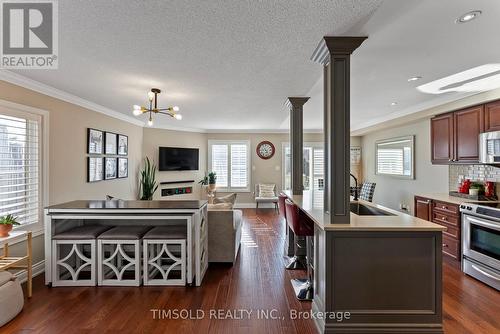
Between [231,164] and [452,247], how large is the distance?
571 centimetres

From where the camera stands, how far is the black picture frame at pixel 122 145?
17.7ft

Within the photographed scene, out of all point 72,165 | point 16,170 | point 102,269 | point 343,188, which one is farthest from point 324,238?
point 72,165

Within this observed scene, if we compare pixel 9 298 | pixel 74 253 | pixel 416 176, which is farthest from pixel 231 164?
pixel 9 298

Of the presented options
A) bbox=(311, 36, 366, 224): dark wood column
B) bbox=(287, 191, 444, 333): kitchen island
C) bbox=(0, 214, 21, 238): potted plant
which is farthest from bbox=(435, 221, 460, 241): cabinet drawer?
bbox=(0, 214, 21, 238): potted plant

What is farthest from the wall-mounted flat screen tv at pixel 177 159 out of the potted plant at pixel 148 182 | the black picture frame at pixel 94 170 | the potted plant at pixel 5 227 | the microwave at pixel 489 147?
the microwave at pixel 489 147

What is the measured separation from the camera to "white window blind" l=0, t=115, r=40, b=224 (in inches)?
114

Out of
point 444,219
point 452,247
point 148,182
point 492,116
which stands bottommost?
point 452,247

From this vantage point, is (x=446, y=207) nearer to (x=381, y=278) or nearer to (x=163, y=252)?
(x=381, y=278)

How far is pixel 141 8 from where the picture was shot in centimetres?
174

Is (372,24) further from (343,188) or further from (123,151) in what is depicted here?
(123,151)

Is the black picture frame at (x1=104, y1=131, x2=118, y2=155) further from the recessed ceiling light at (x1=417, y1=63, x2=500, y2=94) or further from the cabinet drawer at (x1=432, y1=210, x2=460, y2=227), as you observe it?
the cabinet drawer at (x1=432, y1=210, x2=460, y2=227)

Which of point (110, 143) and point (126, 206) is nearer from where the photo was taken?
point (126, 206)

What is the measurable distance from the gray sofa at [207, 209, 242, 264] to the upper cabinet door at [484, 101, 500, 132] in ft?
11.8

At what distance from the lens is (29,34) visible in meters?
2.13
